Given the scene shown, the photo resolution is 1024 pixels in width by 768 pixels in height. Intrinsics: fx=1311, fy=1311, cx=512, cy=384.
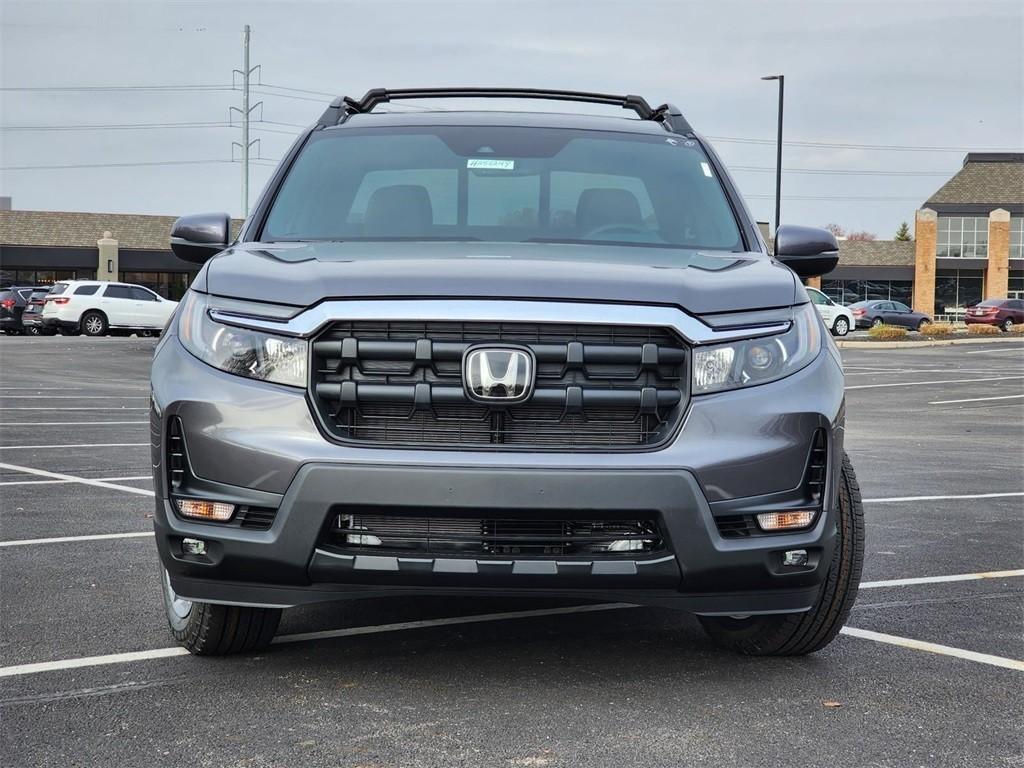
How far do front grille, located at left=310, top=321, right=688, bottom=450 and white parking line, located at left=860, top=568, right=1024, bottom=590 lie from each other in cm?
250

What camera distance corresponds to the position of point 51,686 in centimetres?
420

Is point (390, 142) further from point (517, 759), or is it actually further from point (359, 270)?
point (517, 759)

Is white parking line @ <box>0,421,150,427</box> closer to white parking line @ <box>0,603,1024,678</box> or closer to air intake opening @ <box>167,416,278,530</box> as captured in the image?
white parking line @ <box>0,603,1024,678</box>

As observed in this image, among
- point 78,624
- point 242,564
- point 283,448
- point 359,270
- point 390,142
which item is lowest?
point 78,624

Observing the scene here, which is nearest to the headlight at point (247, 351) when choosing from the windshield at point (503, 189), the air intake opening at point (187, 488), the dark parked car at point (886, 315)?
the air intake opening at point (187, 488)

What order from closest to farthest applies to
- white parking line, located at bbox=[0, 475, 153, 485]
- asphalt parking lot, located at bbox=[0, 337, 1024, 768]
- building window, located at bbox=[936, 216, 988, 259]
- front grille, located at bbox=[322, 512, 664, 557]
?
asphalt parking lot, located at bbox=[0, 337, 1024, 768] < front grille, located at bbox=[322, 512, 664, 557] < white parking line, located at bbox=[0, 475, 153, 485] < building window, located at bbox=[936, 216, 988, 259]

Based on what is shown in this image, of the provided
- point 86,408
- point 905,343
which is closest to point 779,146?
point 905,343

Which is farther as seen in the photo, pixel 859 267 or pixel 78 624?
pixel 859 267

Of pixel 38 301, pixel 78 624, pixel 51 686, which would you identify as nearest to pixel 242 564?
pixel 51 686

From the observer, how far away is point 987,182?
74.8 m

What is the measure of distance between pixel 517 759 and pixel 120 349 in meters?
27.8

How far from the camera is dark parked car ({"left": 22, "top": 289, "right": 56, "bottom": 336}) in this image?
1501 inches

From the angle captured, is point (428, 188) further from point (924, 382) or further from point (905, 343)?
point (905, 343)

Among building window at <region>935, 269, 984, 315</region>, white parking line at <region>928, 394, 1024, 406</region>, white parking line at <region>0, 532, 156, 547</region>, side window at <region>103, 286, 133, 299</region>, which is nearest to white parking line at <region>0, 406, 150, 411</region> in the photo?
white parking line at <region>0, 532, 156, 547</region>
